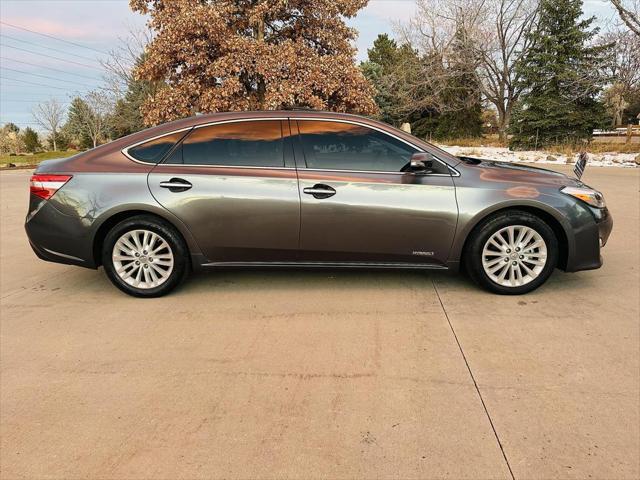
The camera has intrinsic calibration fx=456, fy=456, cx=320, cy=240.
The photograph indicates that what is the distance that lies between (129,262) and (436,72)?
31268mm

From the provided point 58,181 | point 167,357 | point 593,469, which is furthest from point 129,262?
point 593,469

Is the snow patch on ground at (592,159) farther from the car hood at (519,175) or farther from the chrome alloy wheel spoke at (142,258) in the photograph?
the chrome alloy wheel spoke at (142,258)

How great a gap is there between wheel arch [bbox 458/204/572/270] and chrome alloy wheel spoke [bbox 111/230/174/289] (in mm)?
2580

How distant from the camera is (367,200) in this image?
12.6ft

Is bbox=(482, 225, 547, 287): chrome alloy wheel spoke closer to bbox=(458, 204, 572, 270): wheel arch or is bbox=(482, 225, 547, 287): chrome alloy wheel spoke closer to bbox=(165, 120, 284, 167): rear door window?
bbox=(458, 204, 572, 270): wheel arch

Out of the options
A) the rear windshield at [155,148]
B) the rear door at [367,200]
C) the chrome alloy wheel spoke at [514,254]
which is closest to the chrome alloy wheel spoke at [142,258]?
the rear windshield at [155,148]

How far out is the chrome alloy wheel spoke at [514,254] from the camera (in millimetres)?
3934

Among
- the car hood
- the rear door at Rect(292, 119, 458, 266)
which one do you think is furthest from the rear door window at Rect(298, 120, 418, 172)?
the car hood

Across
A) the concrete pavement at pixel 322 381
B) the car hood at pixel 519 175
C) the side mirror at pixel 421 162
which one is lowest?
the concrete pavement at pixel 322 381

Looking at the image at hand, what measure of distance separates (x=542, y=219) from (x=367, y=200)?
157 centimetres

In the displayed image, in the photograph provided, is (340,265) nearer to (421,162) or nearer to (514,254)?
(421,162)

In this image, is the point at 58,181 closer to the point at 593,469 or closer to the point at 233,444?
the point at 233,444

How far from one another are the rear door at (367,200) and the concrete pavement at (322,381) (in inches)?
17.1

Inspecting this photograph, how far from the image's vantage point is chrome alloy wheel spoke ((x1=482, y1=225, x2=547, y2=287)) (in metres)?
3.93
